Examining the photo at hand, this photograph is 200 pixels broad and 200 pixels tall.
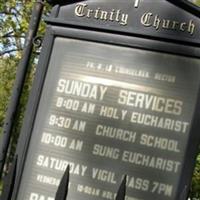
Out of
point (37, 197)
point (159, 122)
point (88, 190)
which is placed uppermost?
point (159, 122)

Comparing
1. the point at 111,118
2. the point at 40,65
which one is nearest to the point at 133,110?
the point at 111,118

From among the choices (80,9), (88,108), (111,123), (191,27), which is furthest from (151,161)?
(80,9)

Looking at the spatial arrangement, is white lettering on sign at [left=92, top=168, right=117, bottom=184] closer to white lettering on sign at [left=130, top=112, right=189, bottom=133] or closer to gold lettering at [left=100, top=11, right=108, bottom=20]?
white lettering on sign at [left=130, top=112, right=189, bottom=133]

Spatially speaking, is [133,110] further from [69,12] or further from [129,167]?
[69,12]

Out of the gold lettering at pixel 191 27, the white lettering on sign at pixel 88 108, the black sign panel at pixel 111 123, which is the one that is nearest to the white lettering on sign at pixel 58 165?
the black sign panel at pixel 111 123

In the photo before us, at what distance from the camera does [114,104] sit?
4242mm

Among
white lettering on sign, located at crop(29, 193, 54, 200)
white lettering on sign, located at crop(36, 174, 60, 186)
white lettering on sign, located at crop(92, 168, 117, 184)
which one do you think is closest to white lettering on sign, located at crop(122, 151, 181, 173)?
white lettering on sign, located at crop(92, 168, 117, 184)

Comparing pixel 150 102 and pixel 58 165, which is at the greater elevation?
pixel 150 102

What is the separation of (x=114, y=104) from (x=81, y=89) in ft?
0.88

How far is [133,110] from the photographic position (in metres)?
4.20

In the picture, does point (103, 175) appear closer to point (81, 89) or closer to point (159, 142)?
point (159, 142)

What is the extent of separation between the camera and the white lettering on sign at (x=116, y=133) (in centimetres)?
414

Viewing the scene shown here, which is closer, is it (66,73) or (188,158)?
(188,158)

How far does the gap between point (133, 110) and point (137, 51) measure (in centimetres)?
43
